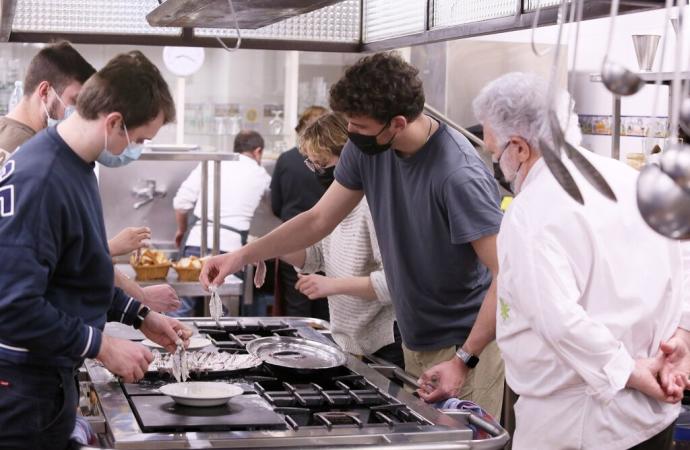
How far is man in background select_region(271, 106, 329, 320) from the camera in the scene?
6000 millimetres

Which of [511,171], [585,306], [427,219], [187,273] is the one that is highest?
[511,171]

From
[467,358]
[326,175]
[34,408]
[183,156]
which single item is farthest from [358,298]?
[183,156]

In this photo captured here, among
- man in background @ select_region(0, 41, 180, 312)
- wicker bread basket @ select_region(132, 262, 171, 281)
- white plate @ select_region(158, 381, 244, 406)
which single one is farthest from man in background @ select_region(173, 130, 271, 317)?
white plate @ select_region(158, 381, 244, 406)

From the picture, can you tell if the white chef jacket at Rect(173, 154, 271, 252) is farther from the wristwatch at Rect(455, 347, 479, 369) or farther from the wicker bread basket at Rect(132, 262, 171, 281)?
the wristwatch at Rect(455, 347, 479, 369)

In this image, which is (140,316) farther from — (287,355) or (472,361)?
(472,361)

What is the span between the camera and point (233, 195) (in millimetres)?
6656

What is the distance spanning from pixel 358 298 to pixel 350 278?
10cm

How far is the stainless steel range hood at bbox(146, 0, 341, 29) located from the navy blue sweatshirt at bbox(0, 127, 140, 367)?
70 cm

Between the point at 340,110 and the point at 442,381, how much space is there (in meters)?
0.83

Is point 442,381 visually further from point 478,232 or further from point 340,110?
point 340,110

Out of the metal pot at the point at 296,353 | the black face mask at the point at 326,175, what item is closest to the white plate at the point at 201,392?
the metal pot at the point at 296,353

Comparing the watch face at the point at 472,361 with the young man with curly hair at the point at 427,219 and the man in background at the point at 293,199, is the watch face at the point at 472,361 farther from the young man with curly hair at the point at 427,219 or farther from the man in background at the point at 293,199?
the man in background at the point at 293,199

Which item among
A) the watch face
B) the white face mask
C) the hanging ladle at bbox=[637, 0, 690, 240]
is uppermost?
the hanging ladle at bbox=[637, 0, 690, 240]

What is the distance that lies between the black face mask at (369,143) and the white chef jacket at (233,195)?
3.73m
